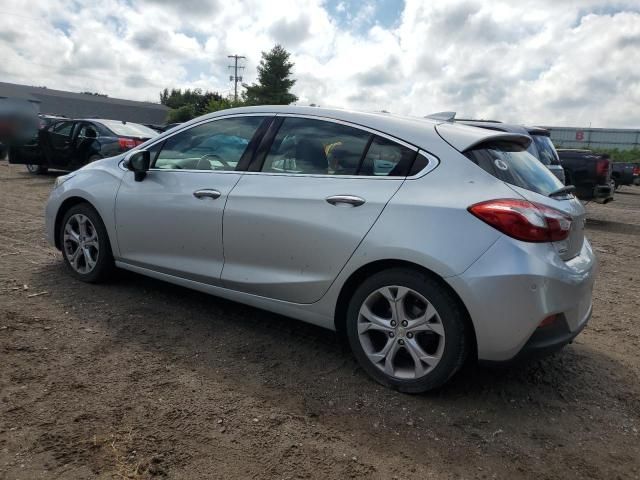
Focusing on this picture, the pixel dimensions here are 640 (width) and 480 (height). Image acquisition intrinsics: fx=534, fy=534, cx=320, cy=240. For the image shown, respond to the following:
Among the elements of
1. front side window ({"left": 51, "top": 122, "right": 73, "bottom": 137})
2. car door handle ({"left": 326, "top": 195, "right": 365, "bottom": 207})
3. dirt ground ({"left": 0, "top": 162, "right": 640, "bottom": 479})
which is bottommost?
dirt ground ({"left": 0, "top": 162, "right": 640, "bottom": 479})

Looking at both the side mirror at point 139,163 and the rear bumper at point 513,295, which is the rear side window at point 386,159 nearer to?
the rear bumper at point 513,295

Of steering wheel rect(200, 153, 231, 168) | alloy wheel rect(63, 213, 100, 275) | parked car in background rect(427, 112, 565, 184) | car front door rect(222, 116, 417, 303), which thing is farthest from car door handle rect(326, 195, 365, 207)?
parked car in background rect(427, 112, 565, 184)

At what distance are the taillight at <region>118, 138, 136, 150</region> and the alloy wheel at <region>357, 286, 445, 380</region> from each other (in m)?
Result: 9.38

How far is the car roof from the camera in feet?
10.2

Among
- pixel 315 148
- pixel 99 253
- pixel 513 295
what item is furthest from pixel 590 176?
pixel 99 253

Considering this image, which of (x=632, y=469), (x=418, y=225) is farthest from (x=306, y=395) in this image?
(x=632, y=469)

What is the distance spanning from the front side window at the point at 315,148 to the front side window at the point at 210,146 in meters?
0.27

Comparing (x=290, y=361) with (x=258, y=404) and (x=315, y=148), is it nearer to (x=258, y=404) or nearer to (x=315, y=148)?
(x=258, y=404)

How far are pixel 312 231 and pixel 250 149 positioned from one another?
89 centimetres

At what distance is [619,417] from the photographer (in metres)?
2.96

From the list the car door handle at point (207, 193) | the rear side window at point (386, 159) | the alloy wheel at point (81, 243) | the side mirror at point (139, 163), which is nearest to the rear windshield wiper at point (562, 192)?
the rear side window at point (386, 159)

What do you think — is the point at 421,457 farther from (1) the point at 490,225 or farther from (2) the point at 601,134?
(2) the point at 601,134

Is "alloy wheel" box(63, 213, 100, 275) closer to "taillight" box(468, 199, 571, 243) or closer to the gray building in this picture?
"taillight" box(468, 199, 571, 243)

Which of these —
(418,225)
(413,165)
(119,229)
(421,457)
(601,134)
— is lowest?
(421,457)
